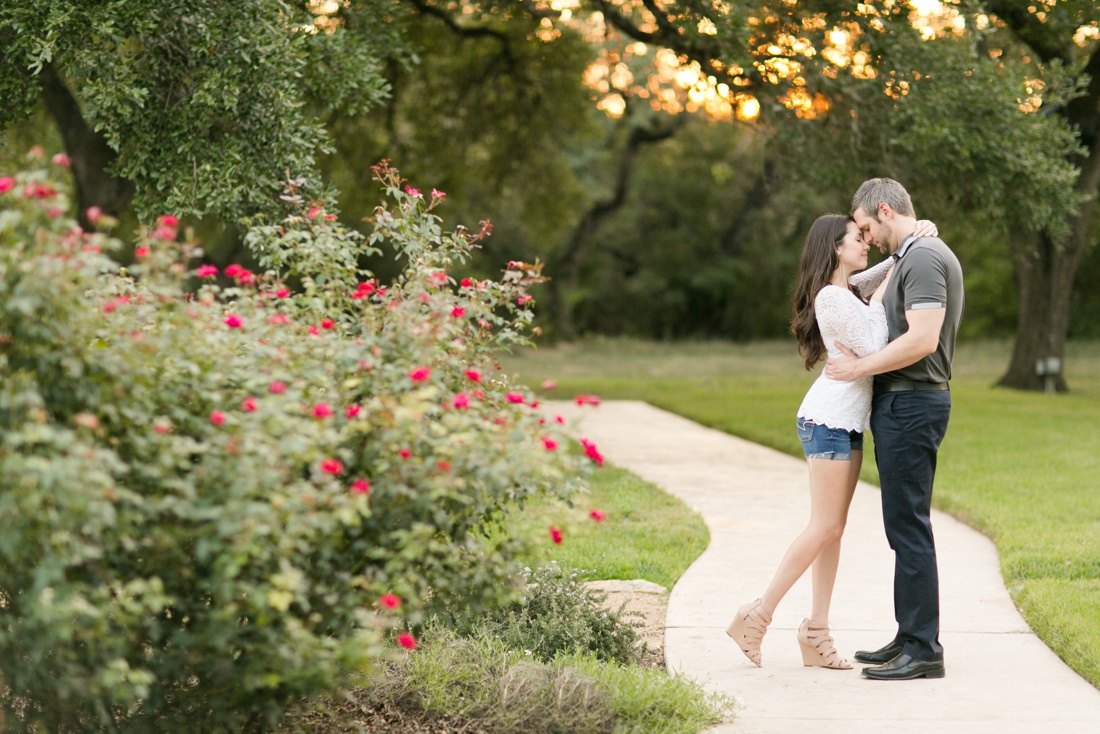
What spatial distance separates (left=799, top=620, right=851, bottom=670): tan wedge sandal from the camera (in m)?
4.81

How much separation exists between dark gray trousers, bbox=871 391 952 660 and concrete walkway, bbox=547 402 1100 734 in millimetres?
223

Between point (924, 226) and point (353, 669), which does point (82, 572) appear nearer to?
point (353, 669)

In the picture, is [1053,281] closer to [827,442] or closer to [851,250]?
[851,250]

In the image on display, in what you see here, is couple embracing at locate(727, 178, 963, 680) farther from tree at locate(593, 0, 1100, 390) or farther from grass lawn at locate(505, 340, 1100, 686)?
tree at locate(593, 0, 1100, 390)

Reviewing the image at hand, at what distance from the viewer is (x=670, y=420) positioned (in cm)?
1578

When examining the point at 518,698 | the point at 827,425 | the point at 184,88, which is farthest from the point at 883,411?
the point at 184,88

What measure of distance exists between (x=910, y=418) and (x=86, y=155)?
39.0 feet

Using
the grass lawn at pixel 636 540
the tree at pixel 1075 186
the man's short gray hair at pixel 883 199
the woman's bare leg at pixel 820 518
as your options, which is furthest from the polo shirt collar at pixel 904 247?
the tree at pixel 1075 186

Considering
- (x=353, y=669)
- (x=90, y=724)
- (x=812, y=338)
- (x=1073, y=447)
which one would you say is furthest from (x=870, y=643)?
(x=1073, y=447)

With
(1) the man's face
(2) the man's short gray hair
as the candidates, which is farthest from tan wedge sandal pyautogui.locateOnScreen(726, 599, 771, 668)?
(2) the man's short gray hair

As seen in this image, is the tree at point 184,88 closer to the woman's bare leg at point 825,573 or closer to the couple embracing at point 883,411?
the couple embracing at point 883,411

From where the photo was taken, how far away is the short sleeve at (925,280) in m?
4.60

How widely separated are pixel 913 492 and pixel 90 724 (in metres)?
3.28

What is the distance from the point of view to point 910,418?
15.4ft
